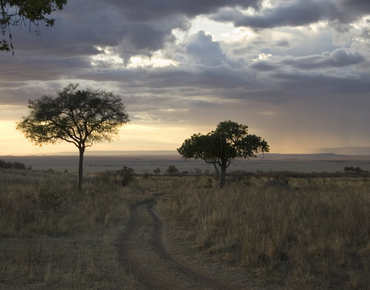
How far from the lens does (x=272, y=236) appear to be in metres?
10.3

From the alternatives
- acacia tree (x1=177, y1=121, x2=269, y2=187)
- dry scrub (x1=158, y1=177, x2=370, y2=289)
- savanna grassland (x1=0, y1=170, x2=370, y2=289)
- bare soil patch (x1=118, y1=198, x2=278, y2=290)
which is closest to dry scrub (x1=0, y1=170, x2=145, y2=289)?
savanna grassland (x1=0, y1=170, x2=370, y2=289)

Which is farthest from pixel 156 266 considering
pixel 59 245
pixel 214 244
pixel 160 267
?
pixel 59 245

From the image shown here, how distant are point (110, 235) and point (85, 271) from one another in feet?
14.0

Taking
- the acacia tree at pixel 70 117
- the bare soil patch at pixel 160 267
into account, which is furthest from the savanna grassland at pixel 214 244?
the acacia tree at pixel 70 117

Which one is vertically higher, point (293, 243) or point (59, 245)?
point (293, 243)

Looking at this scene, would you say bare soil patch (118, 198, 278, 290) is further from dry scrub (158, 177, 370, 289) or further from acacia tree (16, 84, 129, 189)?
acacia tree (16, 84, 129, 189)

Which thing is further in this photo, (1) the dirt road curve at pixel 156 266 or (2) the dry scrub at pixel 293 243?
(2) the dry scrub at pixel 293 243

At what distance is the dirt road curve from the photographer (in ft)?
24.9

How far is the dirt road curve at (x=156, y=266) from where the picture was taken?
299 inches

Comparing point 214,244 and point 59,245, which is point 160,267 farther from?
point 59,245

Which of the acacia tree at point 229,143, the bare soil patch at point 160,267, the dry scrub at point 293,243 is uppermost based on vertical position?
the acacia tree at point 229,143

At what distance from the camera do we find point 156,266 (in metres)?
8.88

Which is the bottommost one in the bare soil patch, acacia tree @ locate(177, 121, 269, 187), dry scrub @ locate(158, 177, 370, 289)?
the bare soil patch

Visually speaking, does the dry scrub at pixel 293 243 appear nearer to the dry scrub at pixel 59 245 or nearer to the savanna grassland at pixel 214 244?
the savanna grassland at pixel 214 244
